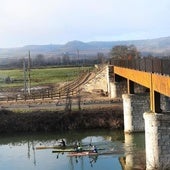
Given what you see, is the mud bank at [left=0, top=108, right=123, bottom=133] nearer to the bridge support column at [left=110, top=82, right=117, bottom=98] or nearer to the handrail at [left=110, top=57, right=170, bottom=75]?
the bridge support column at [left=110, top=82, right=117, bottom=98]

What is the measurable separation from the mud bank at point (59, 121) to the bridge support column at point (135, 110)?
5.65 metres

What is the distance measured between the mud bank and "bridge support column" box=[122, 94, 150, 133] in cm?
565

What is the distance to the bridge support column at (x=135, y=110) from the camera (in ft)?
193

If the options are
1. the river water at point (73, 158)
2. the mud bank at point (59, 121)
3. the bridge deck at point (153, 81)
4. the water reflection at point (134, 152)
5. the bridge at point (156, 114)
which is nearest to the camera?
the bridge deck at point (153, 81)

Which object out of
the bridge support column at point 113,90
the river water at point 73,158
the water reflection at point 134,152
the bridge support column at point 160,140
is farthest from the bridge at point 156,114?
the bridge support column at point 113,90

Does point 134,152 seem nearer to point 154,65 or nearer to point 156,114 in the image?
point 156,114

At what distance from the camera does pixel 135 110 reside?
194 feet

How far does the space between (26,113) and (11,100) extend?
13.3m

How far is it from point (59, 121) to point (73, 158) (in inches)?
732

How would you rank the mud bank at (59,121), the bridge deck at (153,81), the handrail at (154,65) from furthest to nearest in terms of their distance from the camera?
1. the mud bank at (59,121)
2. the handrail at (154,65)
3. the bridge deck at (153,81)

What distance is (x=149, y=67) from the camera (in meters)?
40.9

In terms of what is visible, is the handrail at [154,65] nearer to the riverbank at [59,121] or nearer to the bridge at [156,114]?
the bridge at [156,114]

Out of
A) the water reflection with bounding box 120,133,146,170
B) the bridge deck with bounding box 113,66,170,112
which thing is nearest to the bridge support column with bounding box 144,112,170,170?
the bridge deck with bounding box 113,66,170,112

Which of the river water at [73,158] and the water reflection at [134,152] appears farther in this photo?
the river water at [73,158]
